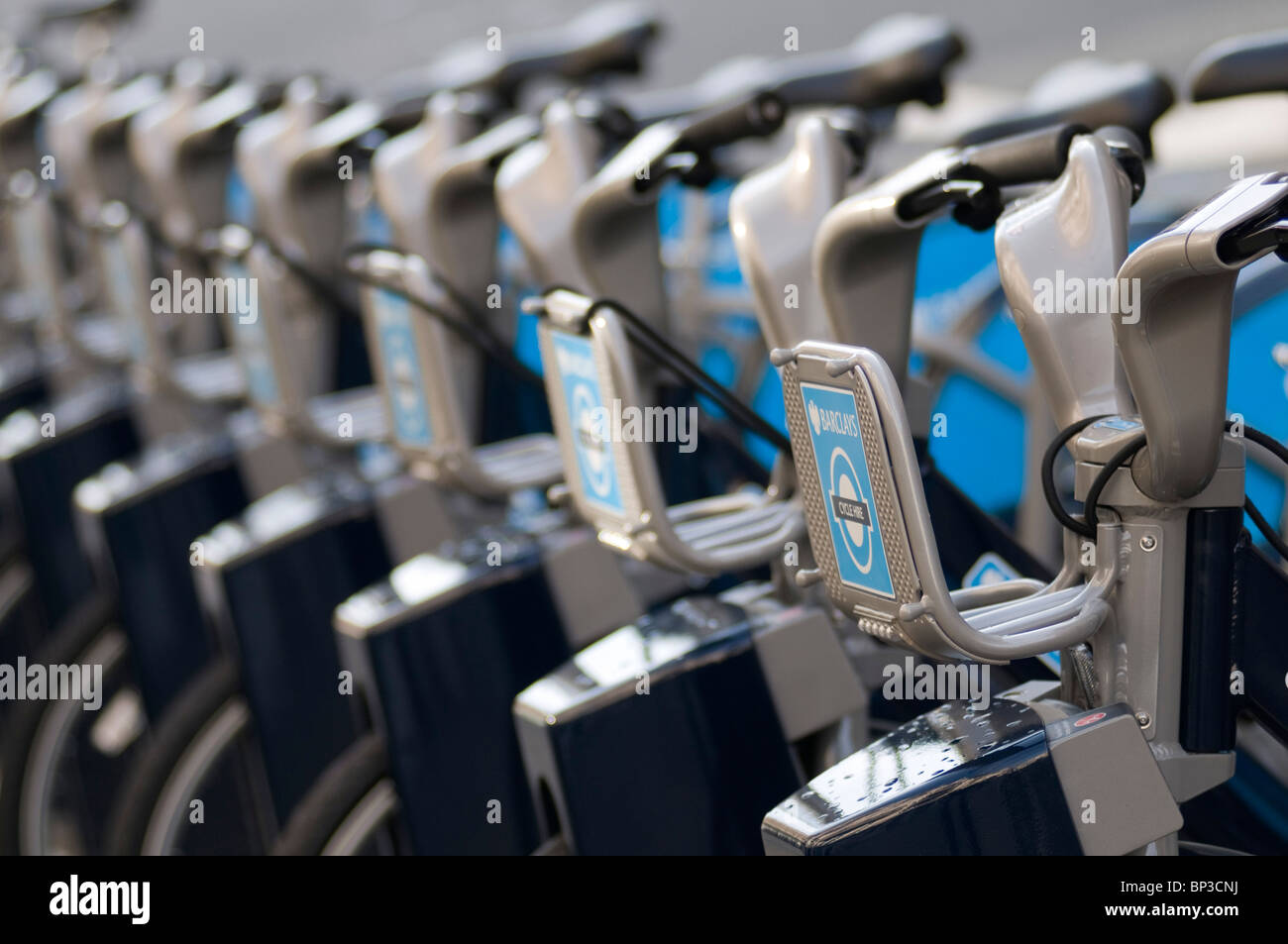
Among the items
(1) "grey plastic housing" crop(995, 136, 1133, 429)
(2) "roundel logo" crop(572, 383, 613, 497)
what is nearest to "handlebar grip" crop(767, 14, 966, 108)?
(2) "roundel logo" crop(572, 383, 613, 497)

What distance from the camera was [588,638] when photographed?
180 centimetres

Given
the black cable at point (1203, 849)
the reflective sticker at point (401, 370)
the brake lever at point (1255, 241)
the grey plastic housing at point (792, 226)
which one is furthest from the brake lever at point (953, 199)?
the reflective sticker at point (401, 370)

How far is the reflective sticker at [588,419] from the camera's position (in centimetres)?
147

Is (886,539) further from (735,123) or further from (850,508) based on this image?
(735,123)

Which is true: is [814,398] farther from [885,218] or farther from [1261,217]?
[1261,217]

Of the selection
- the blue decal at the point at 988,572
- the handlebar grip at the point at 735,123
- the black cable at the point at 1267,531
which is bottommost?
the blue decal at the point at 988,572

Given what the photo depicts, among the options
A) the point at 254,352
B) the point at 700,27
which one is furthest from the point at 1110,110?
the point at 700,27

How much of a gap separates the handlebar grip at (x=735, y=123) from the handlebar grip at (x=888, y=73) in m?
0.50

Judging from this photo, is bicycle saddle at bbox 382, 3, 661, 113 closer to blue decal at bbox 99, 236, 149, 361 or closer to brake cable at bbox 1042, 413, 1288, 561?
blue decal at bbox 99, 236, 149, 361

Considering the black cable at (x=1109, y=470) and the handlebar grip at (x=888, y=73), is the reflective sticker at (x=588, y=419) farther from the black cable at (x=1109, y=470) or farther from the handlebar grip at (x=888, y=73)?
the handlebar grip at (x=888, y=73)

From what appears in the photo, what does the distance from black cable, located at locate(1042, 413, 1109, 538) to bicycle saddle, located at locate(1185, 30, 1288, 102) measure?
0.45m

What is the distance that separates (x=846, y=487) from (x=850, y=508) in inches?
0.5

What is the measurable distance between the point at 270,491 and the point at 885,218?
1508 millimetres

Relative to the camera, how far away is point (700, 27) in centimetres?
390
